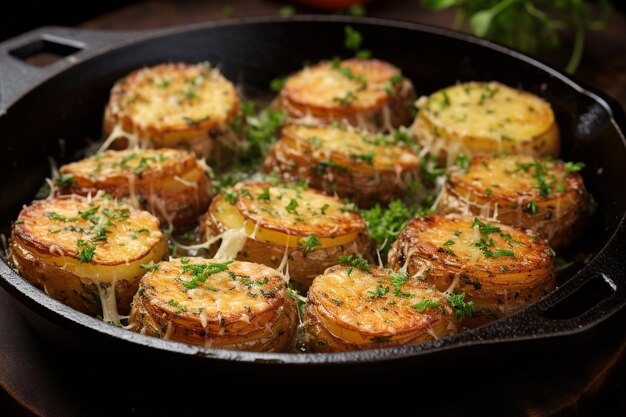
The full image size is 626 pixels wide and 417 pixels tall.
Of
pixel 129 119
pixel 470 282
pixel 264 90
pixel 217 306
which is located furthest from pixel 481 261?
pixel 264 90

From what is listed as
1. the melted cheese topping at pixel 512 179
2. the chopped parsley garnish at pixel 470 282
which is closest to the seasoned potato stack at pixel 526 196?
the melted cheese topping at pixel 512 179

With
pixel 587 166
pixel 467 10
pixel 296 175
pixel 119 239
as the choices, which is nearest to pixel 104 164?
pixel 119 239

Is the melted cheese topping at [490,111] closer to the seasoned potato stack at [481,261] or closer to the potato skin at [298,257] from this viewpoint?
the seasoned potato stack at [481,261]

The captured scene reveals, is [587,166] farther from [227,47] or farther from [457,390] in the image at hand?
[227,47]

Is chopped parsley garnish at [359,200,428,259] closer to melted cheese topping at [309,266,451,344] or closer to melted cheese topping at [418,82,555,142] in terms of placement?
melted cheese topping at [309,266,451,344]

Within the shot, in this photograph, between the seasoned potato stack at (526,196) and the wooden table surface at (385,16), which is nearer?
the seasoned potato stack at (526,196)
